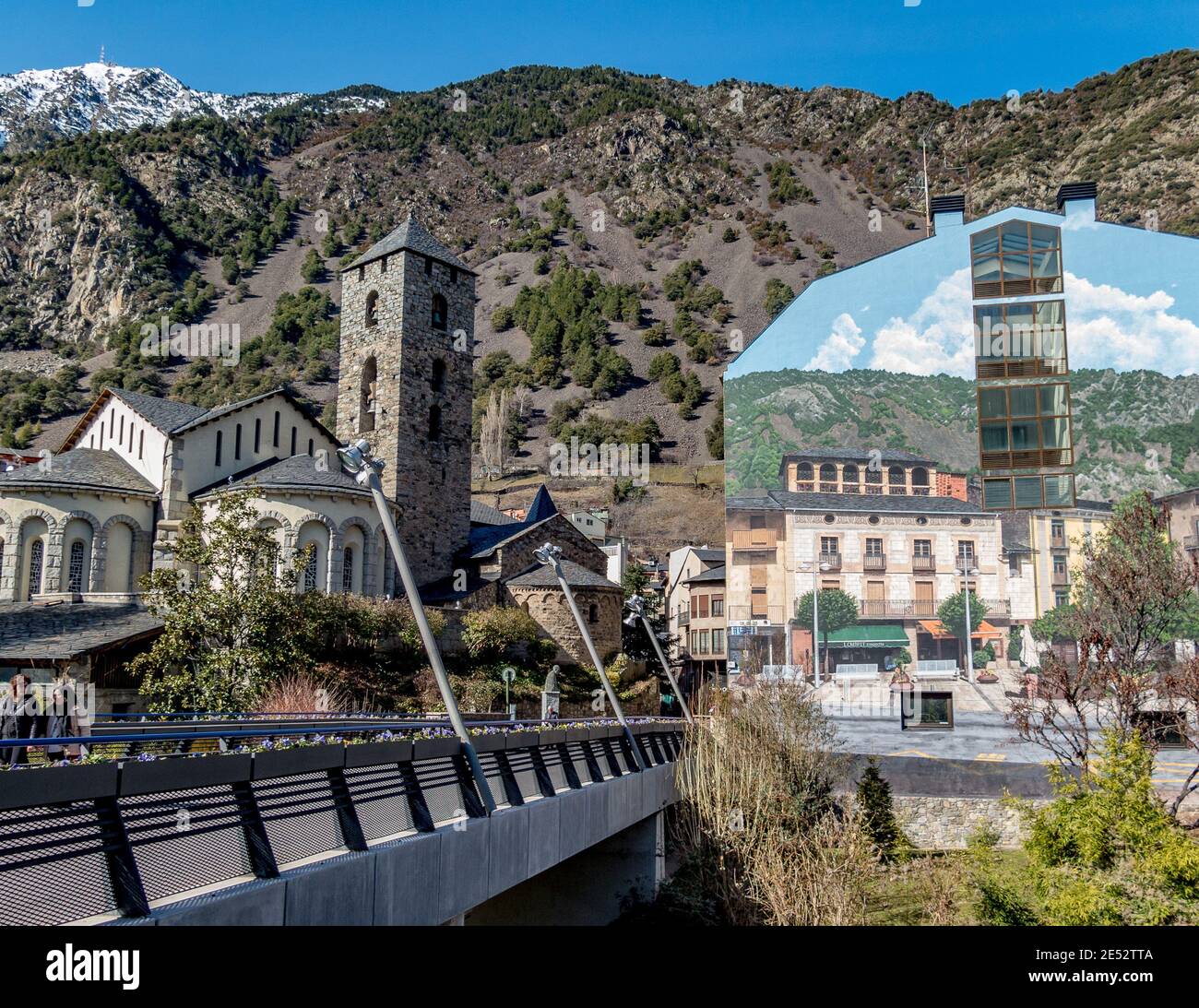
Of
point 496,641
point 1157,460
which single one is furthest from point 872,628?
point 496,641

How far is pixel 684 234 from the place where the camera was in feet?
551

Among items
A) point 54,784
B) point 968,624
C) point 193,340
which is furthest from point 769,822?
point 193,340

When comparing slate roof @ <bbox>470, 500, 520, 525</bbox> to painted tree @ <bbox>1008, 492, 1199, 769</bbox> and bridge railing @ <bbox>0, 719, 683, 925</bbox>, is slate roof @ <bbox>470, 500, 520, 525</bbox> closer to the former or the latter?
painted tree @ <bbox>1008, 492, 1199, 769</bbox>

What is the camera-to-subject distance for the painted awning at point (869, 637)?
3247 cm

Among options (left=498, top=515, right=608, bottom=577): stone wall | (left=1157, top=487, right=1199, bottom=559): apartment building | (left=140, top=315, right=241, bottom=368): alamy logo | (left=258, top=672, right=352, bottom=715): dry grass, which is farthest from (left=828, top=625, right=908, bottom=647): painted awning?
(left=140, top=315, right=241, bottom=368): alamy logo

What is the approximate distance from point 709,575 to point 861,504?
A: 100.0 feet

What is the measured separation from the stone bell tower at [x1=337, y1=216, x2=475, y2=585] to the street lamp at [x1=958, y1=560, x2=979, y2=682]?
23545mm

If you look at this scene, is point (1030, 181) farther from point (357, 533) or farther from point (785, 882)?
point (785, 882)

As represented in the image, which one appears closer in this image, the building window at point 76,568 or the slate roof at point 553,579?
the building window at point 76,568

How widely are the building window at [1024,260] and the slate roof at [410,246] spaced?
2547 centimetres

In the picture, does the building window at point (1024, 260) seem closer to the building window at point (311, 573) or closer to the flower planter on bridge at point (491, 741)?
the flower planter on bridge at point (491, 741)

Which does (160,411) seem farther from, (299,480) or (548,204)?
(548,204)
